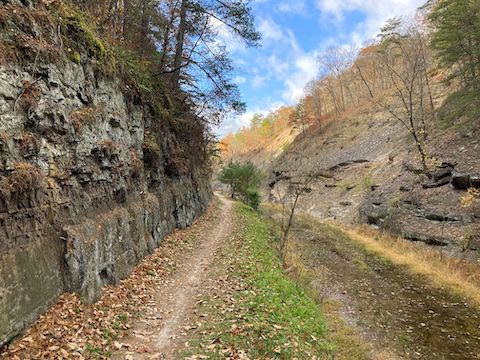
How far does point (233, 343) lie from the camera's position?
6.90 metres

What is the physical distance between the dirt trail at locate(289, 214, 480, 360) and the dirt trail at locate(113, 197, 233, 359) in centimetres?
502

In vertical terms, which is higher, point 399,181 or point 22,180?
point 399,181

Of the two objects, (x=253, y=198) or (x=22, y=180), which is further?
(x=253, y=198)

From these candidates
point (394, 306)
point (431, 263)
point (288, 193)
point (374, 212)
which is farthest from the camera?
point (288, 193)

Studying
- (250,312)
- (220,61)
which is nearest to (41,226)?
(250,312)

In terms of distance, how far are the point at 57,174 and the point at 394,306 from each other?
40.1 ft

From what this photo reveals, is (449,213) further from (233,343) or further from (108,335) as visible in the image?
(108,335)

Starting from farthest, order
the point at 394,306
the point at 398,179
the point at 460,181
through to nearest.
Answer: the point at 398,179, the point at 460,181, the point at 394,306

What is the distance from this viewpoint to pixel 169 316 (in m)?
8.09

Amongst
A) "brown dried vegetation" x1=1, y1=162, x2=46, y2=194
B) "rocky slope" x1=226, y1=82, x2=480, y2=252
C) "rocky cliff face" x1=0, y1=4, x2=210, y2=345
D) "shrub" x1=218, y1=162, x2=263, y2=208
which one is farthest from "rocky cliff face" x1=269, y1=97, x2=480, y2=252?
"brown dried vegetation" x1=1, y1=162, x2=46, y2=194

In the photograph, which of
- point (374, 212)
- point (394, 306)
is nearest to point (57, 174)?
point (394, 306)

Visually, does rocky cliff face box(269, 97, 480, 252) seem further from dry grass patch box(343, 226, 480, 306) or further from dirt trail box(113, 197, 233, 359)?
dirt trail box(113, 197, 233, 359)

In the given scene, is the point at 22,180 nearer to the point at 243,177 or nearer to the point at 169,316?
the point at 169,316

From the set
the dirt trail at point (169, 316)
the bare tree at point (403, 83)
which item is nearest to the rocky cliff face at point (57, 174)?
the dirt trail at point (169, 316)
